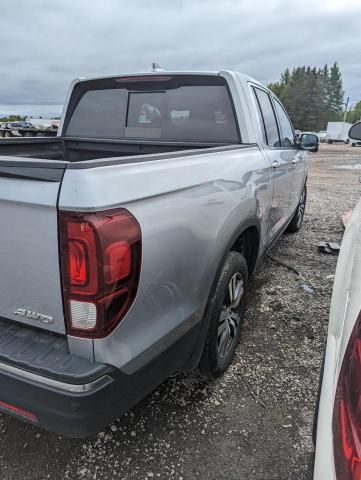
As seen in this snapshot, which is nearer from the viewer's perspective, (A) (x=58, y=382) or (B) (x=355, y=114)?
(A) (x=58, y=382)

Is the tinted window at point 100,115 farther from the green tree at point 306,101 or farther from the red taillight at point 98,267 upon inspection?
the green tree at point 306,101

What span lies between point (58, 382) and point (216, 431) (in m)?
1.17

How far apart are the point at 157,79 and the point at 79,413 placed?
8.96 feet

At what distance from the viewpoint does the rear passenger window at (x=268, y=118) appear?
3.38m

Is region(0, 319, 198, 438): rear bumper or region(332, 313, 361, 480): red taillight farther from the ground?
region(332, 313, 361, 480): red taillight

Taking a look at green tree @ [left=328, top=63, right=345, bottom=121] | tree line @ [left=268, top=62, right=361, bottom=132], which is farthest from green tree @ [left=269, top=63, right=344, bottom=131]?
green tree @ [left=328, top=63, right=345, bottom=121]

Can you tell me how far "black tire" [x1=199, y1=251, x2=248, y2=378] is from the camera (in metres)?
2.28

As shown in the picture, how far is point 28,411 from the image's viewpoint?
1527mm

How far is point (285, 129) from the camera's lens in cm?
446

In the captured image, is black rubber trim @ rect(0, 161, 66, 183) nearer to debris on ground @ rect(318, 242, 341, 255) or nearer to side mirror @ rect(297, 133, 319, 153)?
side mirror @ rect(297, 133, 319, 153)

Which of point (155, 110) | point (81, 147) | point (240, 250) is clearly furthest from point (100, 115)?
point (240, 250)

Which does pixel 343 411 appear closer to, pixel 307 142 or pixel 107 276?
pixel 107 276

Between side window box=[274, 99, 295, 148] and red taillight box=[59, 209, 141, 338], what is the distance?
10.1ft

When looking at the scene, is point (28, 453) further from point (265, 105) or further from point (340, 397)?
point (265, 105)
